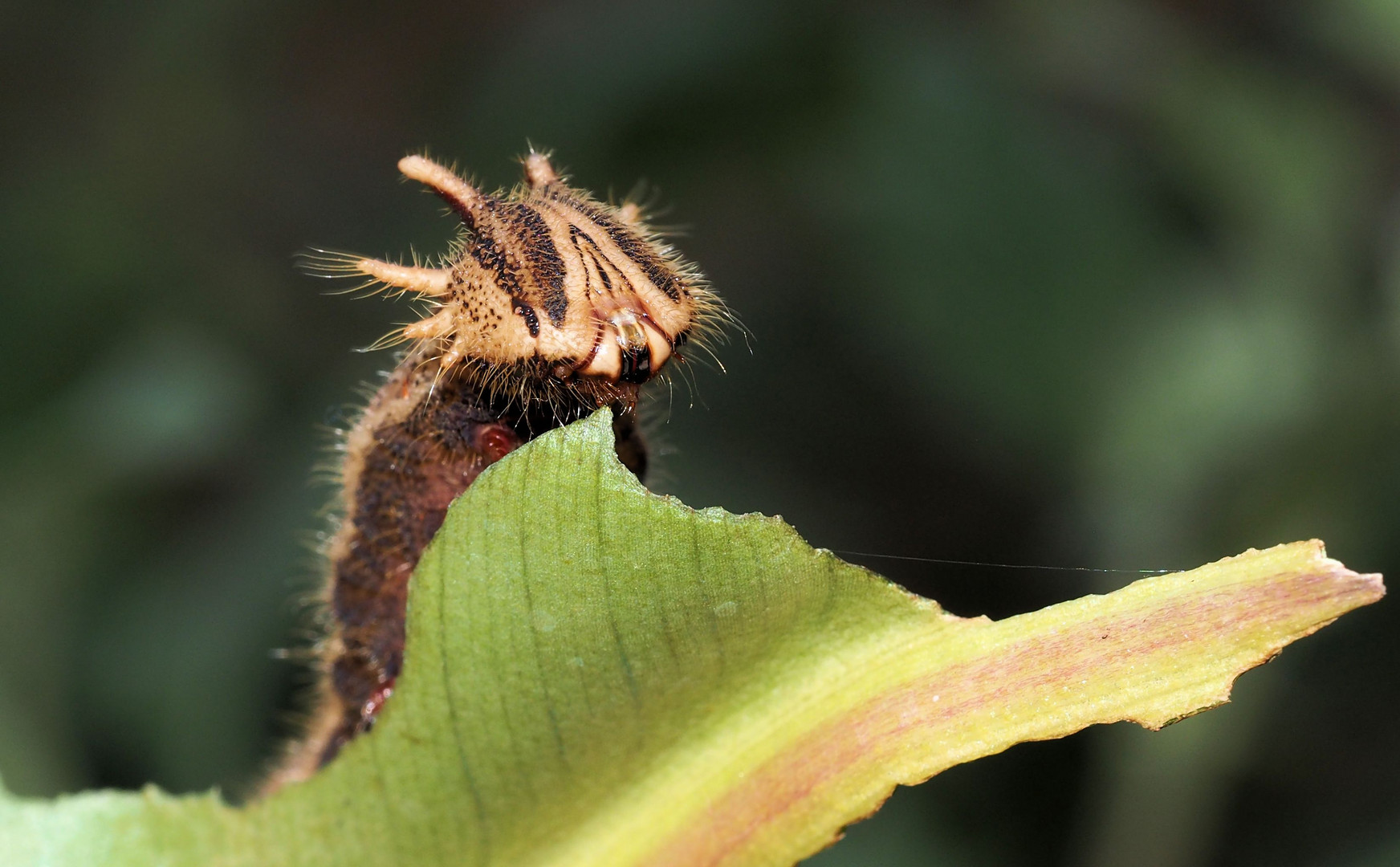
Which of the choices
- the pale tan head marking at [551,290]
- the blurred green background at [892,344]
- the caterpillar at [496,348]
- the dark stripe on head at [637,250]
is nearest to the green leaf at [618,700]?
the caterpillar at [496,348]

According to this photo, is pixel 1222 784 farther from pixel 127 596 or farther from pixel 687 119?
pixel 127 596

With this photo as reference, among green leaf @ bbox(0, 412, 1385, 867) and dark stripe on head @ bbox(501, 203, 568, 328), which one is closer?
green leaf @ bbox(0, 412, 1385, 867)

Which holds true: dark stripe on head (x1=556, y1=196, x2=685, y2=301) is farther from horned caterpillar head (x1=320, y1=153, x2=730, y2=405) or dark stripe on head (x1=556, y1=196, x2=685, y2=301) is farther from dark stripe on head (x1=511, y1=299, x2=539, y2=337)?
dark stripe on head (x1=511, y1=299, x2=539, y2=337)

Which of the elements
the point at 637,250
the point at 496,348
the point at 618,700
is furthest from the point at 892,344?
the point at 618,700

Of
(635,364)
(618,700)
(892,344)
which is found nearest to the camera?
(618,700)

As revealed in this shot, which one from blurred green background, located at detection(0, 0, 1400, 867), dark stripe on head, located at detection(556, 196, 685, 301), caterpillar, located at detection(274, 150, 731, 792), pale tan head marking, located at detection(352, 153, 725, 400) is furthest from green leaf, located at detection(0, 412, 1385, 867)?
blurred green background, located at detection(0, 0, 1400, 867)

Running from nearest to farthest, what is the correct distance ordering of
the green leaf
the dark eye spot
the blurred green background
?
the green leaf < the dark eye spot < the blurred green background

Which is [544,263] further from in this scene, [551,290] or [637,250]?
[637,250]

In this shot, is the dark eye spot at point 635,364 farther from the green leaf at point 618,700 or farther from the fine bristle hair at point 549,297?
the green leaf at point 618,700
